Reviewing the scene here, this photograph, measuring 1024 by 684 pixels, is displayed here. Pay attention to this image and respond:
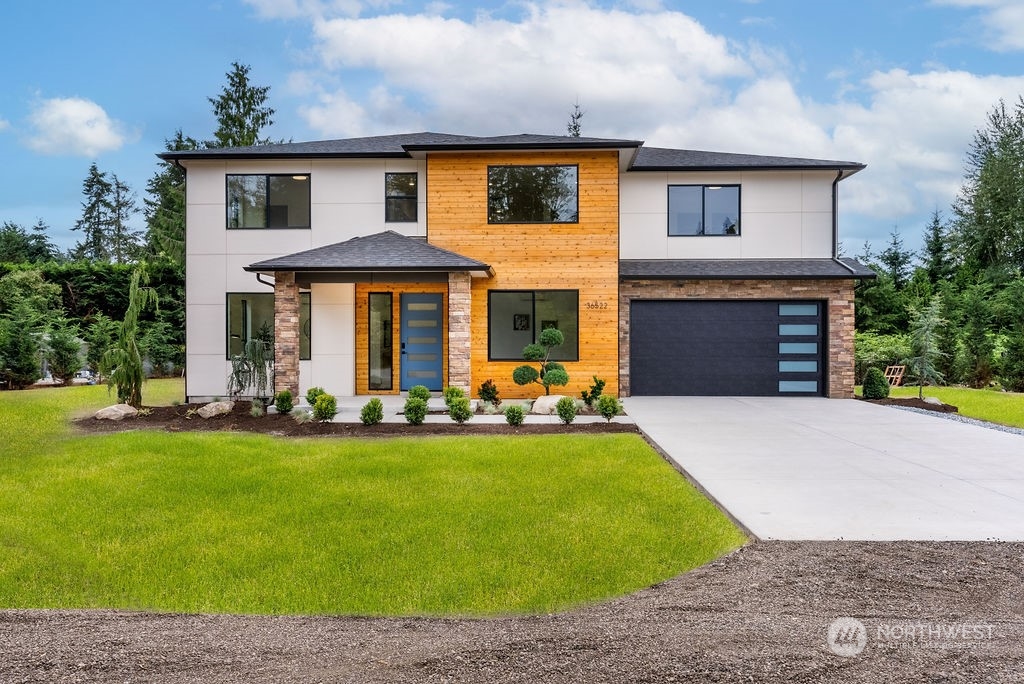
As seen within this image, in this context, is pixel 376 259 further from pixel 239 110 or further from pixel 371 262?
pixel 239 110

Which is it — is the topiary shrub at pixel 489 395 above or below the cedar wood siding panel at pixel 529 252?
below

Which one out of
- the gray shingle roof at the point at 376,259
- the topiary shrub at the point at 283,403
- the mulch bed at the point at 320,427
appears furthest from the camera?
the gray shingle roof at the point at 376,259

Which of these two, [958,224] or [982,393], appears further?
[958,224]

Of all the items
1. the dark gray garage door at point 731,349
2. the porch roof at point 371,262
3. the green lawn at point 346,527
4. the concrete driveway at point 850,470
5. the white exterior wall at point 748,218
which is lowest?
the green lawn at point 346,527

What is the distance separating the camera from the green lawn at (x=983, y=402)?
11.8 m

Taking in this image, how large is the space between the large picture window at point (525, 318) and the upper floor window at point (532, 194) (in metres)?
1.65

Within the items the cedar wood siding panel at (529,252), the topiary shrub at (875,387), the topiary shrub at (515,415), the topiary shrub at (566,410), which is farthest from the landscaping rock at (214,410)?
the topiary shrub at (875,387)

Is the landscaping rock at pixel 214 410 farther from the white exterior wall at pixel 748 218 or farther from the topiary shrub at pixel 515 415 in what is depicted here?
the white exterior wall at pixel 748 218

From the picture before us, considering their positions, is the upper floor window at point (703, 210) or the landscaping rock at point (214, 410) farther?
the upper floor window at point (703, 210)

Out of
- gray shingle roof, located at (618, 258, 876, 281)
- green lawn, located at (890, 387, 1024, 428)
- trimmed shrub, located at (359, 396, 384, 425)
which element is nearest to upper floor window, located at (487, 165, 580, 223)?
gray shingle roof, located at (618, 258, 876, 281)

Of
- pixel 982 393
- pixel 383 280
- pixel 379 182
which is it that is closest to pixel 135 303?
pixel 383 280

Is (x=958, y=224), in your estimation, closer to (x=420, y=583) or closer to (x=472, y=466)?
(x=472, y=466)

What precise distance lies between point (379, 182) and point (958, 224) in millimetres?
26180

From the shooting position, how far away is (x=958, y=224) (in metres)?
27.4
